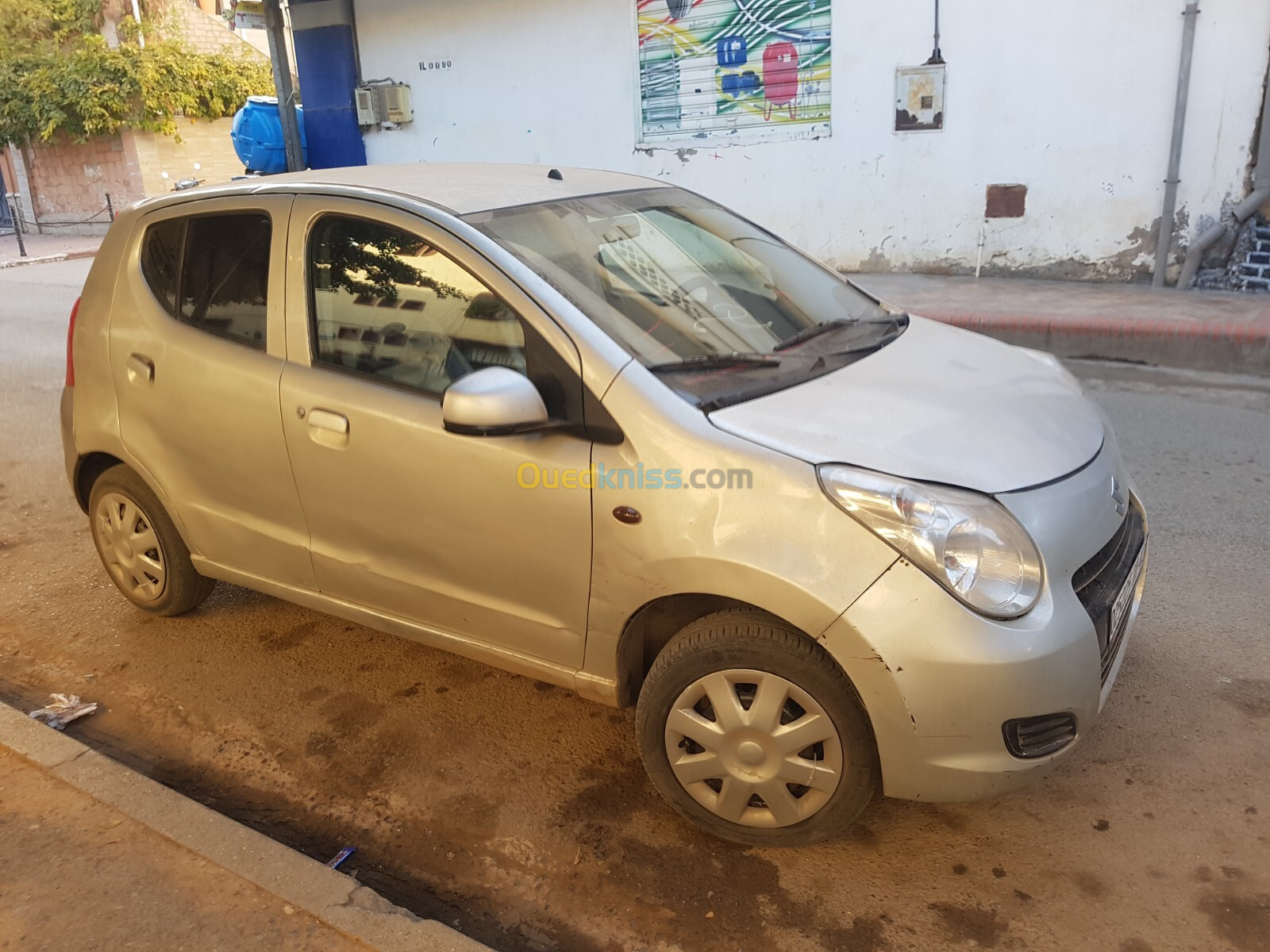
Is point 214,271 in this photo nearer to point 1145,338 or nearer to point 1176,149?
point 1145,338

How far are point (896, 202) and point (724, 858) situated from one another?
9.37m

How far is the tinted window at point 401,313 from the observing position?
285 cm

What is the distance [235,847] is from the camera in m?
2.72

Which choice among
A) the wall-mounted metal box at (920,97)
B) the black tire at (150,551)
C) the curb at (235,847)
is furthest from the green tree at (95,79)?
the curb at (235,847)

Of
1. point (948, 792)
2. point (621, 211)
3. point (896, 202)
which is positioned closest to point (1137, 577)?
point (948, 792)

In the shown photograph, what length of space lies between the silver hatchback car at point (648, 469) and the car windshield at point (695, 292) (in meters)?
0.01

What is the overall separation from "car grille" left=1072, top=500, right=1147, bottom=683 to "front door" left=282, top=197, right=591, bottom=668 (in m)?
1.27

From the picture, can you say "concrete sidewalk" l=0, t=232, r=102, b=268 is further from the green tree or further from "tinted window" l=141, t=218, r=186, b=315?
"tinted window" l=141, t=218, r=186, b=315

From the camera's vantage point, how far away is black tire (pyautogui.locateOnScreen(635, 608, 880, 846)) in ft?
7.97

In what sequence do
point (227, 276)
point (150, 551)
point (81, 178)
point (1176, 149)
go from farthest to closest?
point (81, 178)
point (1176, 149)
point (150, 551)
point (227, 276)

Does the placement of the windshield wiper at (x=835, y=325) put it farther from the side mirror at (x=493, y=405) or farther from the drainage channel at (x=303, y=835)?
the drainage channel at (x=303, y=835)

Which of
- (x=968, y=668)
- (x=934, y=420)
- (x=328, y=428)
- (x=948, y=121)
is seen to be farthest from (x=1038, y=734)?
(x=948, y=121)

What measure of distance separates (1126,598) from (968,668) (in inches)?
28.2

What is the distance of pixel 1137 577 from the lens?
287 cm
